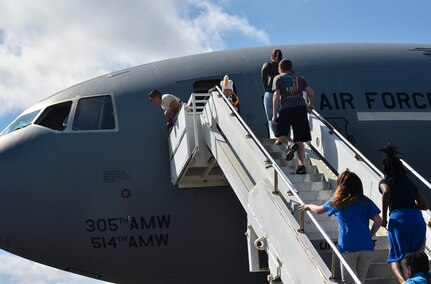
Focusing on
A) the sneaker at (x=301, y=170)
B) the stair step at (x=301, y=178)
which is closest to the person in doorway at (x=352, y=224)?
the stair step at (x=301, y=178)

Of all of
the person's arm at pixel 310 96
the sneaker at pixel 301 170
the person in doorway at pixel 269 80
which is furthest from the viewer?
the person in doorway at pixel 269 80

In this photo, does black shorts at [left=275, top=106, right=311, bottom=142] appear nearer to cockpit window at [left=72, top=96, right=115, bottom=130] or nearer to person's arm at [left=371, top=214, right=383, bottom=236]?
person's arm at [left=371, top=214, right=383, bottom=236]

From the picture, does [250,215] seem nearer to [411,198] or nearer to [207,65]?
[411,198]

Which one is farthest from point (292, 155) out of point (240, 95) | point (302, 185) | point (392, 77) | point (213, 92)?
point (392, 77)

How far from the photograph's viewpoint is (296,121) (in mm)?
9250

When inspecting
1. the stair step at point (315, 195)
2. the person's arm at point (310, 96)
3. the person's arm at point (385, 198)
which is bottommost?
the person's arm at point (385, 198)

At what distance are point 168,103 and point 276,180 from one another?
428cm

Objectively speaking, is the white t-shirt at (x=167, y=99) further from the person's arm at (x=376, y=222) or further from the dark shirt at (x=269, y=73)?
the person's arm at (x=376, y=222)

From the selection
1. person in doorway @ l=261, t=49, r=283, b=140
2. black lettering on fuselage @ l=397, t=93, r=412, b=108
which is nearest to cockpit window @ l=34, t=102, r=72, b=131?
person in doorway @ l=261, t=49, r=283, b=140

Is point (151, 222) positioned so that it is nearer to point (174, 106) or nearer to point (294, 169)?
point (174, 106)

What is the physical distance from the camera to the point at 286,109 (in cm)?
927

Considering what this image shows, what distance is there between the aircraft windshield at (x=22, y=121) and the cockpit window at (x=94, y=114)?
0.91 m

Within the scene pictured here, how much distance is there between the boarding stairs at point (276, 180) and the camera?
23.0 feet

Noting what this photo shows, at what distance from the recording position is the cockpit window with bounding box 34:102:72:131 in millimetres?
12664
